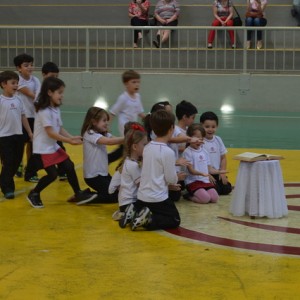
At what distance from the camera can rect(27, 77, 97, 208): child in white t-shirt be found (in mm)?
8812

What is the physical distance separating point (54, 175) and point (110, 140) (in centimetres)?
72

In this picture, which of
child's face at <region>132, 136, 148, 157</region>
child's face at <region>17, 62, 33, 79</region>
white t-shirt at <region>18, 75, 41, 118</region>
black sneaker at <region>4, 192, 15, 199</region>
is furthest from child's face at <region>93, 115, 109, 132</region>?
child's face at <region>17, 62, 33, 79</region>

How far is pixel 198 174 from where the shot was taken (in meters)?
8.88

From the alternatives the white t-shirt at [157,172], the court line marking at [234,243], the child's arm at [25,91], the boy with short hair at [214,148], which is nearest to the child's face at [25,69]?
the child's arm at [25,91]

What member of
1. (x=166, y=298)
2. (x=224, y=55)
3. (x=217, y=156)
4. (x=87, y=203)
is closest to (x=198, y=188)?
(x=217, y=156)

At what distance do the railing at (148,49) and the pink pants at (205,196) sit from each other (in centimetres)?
1100

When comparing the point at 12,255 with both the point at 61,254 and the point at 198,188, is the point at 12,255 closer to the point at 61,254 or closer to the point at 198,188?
the point at 61,254

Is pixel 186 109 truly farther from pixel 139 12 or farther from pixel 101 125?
pixel 139 12

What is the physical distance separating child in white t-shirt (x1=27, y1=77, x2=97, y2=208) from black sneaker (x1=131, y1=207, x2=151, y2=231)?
139cm

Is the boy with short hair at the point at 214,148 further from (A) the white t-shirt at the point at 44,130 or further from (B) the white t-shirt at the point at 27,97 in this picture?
(B) the white t-shirt at the point at 27,97

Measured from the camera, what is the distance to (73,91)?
20.6m

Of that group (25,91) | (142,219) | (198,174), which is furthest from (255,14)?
(142,219)

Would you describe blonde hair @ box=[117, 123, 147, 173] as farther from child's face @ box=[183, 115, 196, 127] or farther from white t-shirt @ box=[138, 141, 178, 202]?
child's face @ box=[183, 115, 196, 127]

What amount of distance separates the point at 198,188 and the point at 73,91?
12.0 meters
